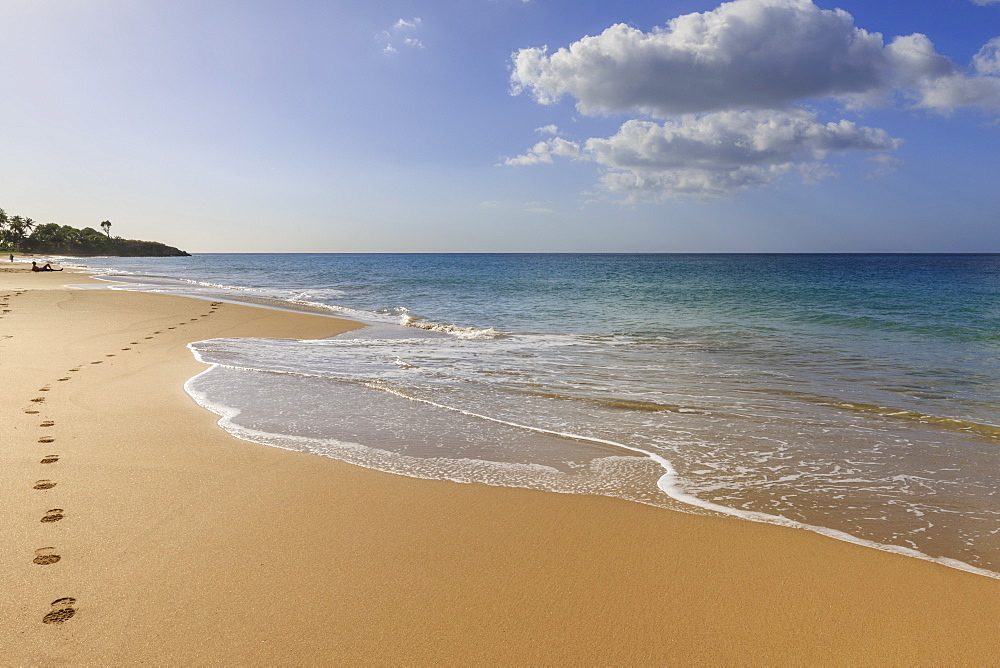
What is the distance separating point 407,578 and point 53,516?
2578 mm

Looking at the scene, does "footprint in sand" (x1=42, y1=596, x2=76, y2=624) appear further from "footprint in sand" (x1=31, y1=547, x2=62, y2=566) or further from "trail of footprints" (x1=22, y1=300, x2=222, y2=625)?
"footprint in sand" (x1=31, y1=547, x2=62, y2=566)

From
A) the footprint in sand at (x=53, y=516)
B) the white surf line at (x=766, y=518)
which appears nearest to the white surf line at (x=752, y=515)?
the white surf line at (x=766, y=518)

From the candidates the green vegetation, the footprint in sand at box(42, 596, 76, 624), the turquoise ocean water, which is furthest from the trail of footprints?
the green vegetation

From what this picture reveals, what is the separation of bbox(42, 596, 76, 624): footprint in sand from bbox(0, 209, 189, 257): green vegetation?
135696 millimetres

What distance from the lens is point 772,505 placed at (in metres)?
4.28

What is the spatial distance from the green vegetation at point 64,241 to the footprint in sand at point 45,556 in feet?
443

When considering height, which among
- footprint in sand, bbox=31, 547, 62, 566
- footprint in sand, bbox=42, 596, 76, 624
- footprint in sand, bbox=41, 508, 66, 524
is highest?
footprint in sand, bbox=41, 508, 66, 524

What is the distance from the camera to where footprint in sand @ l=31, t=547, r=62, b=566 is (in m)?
3.21

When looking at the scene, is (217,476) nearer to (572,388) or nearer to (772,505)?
(772,505)

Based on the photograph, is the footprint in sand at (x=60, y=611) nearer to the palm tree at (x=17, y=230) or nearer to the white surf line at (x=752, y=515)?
the white surf line at (x=752, y=515)

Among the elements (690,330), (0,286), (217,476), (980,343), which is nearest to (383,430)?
(217,476)

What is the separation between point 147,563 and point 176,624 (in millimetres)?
700

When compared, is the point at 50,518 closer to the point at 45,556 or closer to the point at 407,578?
the point at 45,556

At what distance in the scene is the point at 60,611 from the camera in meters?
2.78
